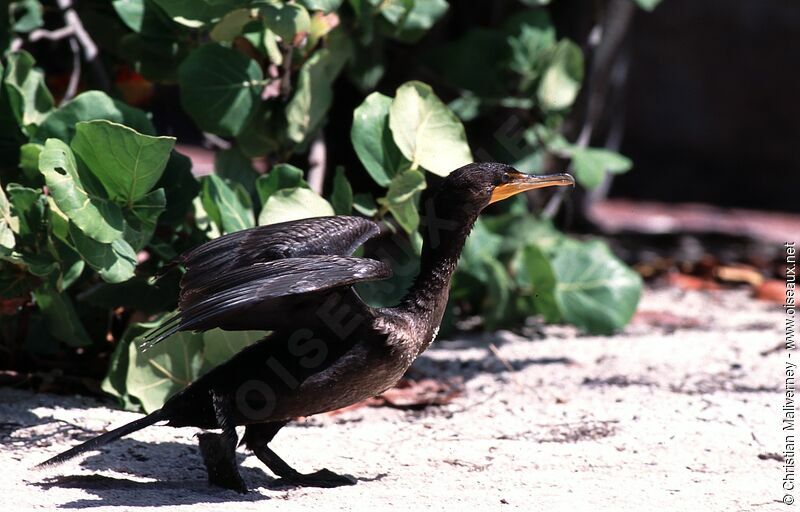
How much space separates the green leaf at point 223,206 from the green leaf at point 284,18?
0.44 m

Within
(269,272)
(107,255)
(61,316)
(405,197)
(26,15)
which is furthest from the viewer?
(26,15)

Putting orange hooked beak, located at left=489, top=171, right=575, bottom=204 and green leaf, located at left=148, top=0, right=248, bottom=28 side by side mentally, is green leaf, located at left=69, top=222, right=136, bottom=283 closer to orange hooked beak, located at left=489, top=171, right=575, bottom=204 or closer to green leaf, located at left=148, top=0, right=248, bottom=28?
green leaf, located at left=148, top=0, right=248, bottom=28

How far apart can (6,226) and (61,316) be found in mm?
342

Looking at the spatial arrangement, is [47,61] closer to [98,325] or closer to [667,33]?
[98,325]

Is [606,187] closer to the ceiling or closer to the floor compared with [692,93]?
closer to the floor

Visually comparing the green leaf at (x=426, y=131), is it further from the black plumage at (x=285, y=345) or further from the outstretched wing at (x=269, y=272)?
the black plumage at (x=285, y=345)

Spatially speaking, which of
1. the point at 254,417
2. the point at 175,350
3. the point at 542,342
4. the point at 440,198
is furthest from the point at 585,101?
the point at 254,417

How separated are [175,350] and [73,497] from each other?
0.72 m

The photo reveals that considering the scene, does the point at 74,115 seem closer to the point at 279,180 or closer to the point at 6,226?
the point at 6,226

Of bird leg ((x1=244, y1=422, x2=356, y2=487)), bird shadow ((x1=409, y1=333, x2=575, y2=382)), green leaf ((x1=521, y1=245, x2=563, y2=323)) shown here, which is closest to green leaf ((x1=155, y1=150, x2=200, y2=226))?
bird leg ((x1=244, y1=422, x2=356, y2=487))

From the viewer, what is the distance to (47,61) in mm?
4148

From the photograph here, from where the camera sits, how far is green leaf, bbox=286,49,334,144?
3.34 metres

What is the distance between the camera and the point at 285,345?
2.56 metres

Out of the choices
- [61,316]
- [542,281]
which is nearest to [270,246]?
[61,316]
